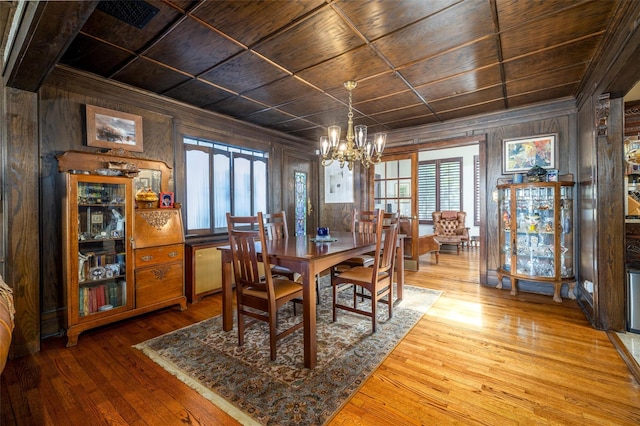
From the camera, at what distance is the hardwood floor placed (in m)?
1.55

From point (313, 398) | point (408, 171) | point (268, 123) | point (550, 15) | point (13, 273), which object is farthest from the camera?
point (408, 171)

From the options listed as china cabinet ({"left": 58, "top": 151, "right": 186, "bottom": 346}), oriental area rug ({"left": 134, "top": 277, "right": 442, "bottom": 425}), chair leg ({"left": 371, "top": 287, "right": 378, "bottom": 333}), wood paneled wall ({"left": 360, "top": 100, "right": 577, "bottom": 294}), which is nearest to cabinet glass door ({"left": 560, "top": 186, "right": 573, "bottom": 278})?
wood paneled wall ({"left": 360, "top": 100, "right": 577, "bottom": 294})

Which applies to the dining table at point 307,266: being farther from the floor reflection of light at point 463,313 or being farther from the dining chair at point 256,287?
the floor reflection of light at point 463,313

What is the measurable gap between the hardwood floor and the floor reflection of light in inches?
1.7

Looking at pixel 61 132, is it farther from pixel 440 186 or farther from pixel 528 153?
pixel 440 186

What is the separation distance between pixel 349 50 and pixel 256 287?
210 cm

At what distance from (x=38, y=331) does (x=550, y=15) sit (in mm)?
4495

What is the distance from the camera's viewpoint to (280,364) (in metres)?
2.04

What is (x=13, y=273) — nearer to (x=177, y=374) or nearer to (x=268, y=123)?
(x=177, y=374)

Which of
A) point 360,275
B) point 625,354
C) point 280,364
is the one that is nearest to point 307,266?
point 280,364

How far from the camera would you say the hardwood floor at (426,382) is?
5.10 ft

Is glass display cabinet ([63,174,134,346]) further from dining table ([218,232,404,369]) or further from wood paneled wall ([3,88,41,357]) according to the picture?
dining table ([218,232,404,369])

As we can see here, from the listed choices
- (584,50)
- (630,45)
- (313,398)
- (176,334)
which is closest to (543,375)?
(313,398)

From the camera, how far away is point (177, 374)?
1.95 meters
